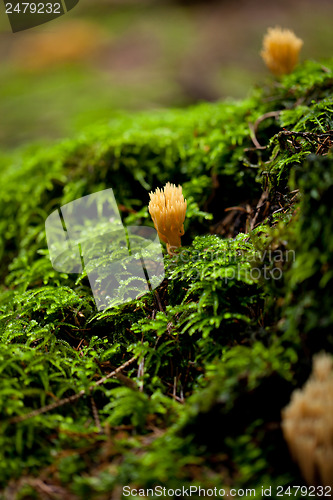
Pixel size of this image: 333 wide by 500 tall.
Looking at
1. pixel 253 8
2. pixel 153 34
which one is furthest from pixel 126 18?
pixel 253 8

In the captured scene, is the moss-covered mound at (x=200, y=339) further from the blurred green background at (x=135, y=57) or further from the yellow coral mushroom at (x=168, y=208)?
the blurred green background at (x=135, y=57)

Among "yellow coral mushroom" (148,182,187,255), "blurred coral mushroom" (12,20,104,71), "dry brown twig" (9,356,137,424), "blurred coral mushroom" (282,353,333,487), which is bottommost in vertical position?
"dry brown twig" (9,356,137,424)

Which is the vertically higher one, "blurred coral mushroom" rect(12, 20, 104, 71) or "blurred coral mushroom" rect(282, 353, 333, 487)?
"blurred coral mushroom" rect(12, 20, 104, 71)

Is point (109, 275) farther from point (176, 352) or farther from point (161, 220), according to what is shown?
Result: point (176, 352)

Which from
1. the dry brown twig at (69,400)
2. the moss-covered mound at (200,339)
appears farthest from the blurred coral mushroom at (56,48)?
the dry brown twig at (69,400)

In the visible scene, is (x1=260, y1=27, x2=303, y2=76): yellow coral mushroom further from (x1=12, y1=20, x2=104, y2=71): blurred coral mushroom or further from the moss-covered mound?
(x1=12, y1=20, x2=104, y2=71): blurred coral mushroom

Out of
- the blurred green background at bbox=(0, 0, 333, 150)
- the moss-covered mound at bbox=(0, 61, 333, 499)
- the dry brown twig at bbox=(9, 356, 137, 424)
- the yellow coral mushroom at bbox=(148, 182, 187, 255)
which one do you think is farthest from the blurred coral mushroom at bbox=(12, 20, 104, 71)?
the dry brown twig at bbox=(9, 356, 137, 424)

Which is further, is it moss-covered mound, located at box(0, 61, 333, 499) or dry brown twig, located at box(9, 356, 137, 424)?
dry brown twig, located at box(9, 356, 137, 424)

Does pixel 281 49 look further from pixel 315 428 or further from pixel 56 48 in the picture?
pixel 56 48
